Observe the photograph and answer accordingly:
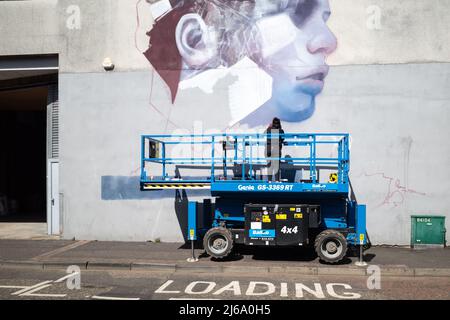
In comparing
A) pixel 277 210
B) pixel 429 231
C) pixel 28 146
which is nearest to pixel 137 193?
pixel 277 210

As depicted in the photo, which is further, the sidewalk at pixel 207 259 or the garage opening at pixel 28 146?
the garage opening at pixel 28 146

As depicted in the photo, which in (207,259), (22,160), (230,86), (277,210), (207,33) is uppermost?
(207,33)

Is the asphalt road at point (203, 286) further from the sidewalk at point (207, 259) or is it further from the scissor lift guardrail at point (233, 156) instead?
the scissor lift guardrail at point (233, 156)

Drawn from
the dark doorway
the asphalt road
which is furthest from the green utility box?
Result: the dark doorway

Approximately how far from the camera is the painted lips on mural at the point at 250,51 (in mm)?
11711

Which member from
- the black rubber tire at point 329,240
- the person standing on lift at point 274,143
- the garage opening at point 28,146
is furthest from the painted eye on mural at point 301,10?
the garage opening at point 28,146

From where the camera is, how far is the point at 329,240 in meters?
9.32

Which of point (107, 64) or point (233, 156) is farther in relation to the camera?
point (107, 64)

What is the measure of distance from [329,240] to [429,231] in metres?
3.56

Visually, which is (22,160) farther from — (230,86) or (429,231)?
(429,231)

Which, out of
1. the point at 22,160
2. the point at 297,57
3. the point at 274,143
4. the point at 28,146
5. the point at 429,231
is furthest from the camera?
the point at 28,146

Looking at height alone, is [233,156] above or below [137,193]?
above

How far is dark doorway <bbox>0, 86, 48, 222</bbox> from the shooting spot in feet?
70.6
